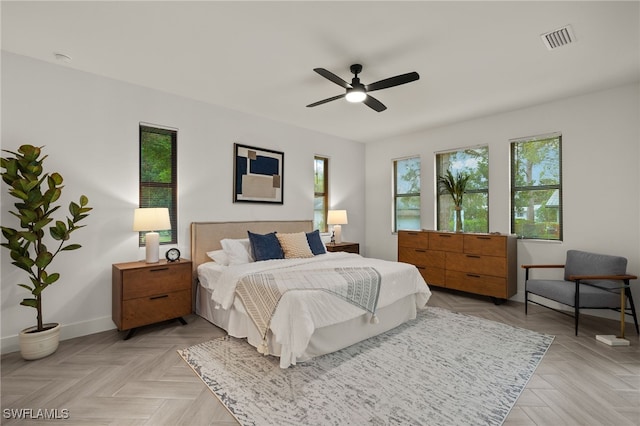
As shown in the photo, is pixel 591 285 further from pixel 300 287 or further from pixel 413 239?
pixel 300 287

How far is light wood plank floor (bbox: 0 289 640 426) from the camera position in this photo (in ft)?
6.28

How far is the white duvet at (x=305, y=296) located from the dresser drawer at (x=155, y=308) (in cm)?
33

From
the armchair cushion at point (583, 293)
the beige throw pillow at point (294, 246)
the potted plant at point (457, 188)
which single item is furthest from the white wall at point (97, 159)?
the armchair cushion at point (583, 293)

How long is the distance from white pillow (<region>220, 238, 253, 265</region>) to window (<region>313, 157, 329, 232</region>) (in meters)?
1.87

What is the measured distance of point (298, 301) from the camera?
2.41 m

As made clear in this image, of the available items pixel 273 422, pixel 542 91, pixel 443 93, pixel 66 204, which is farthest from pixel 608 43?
pixel 66 204

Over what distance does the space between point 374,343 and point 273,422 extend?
1387 millimetres

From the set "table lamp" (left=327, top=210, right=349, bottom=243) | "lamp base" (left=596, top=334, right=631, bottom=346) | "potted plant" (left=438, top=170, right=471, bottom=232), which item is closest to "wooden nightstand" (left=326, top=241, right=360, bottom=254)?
"table lamp" (left=327, top=210, right=349, bottom=243)

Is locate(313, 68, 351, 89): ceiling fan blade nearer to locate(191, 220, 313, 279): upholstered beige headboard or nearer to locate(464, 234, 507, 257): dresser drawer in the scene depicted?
locate(191, 220, 313, 279): upholstered beige headboard

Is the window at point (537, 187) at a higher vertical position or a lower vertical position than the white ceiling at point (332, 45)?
lower

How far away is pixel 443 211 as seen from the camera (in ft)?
17.4

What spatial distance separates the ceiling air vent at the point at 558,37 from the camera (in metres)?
2.45

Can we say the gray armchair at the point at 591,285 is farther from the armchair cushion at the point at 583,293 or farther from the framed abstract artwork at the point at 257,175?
the framed abstract artwork at the point at 257,175

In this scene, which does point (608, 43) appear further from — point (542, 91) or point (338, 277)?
point (338, 277)
